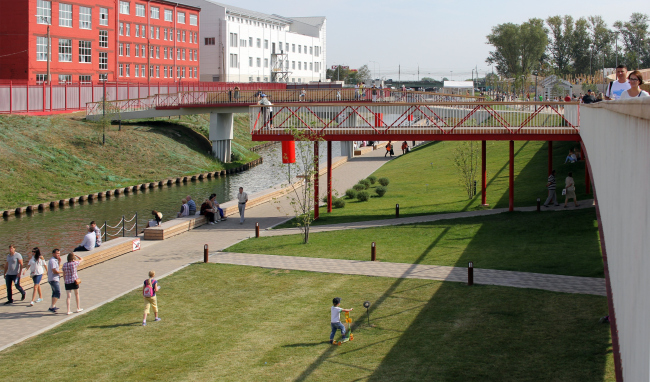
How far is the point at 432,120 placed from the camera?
28.6 meters

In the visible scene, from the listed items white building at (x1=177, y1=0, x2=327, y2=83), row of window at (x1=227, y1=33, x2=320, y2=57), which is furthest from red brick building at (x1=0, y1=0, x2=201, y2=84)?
row of window at (x1=227, y1=33, x2=320, y2=57)

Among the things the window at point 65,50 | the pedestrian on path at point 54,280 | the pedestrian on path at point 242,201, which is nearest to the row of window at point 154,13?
the window at point 65,50

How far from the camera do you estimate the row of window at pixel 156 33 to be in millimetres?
77062

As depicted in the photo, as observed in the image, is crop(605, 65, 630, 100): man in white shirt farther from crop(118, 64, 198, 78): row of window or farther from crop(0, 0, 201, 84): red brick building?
crop(118, 64, 198, 78): row of window

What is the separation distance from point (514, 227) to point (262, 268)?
989 cm

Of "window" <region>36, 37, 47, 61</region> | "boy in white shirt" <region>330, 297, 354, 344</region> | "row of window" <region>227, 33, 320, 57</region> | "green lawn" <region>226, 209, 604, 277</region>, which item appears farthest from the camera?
"row of window" <region>227, 33, 320, 57</region>

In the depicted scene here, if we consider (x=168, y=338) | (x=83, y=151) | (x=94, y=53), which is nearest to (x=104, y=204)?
(x=83, y=151)

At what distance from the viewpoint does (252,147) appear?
7306cm

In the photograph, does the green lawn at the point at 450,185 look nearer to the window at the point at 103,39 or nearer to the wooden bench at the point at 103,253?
the wooden bench at the point at 103,253

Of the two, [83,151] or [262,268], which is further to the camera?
[83,151]

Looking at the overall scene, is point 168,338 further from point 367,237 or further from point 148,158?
point 148,158

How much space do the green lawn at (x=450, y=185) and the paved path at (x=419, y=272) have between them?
740 cm

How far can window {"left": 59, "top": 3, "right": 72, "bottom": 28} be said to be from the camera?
6319cm

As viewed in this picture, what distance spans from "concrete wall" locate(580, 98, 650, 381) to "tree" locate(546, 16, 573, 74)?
99.0m
